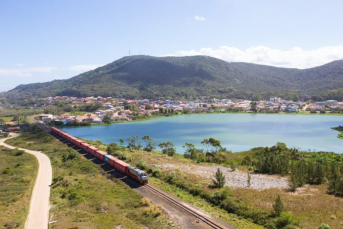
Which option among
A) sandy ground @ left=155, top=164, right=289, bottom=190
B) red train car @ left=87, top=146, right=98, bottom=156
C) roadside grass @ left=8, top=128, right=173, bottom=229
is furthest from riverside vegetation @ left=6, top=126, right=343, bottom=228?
red train car @ left=87, top=146, right=98, bottom=156

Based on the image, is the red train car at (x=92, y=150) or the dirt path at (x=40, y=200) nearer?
the dirt path at (x=40, y=200)

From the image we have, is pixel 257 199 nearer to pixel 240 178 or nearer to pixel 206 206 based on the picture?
pixel 206 206

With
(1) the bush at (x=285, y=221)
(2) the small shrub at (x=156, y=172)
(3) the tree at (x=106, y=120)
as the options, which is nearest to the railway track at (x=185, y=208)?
(2) the small shrub at (x=156, y=172)

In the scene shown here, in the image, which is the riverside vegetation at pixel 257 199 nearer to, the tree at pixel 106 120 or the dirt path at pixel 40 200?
the dirt path at pixel 40 200

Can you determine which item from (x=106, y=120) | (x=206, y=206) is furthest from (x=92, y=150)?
(x=106, y=120)

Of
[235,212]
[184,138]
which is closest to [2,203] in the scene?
[235,212]

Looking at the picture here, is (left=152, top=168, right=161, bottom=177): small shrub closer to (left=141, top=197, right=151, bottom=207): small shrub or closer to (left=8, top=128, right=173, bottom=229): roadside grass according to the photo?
(left=8, top=128, right=173, bottom=229): roadside grass

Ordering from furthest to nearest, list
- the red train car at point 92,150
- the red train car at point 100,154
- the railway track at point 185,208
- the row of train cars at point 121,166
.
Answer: the red train car at point 92,150, the red train car at point 100,154, the row of train cars at point 121,166, the railway track at point 185,208
